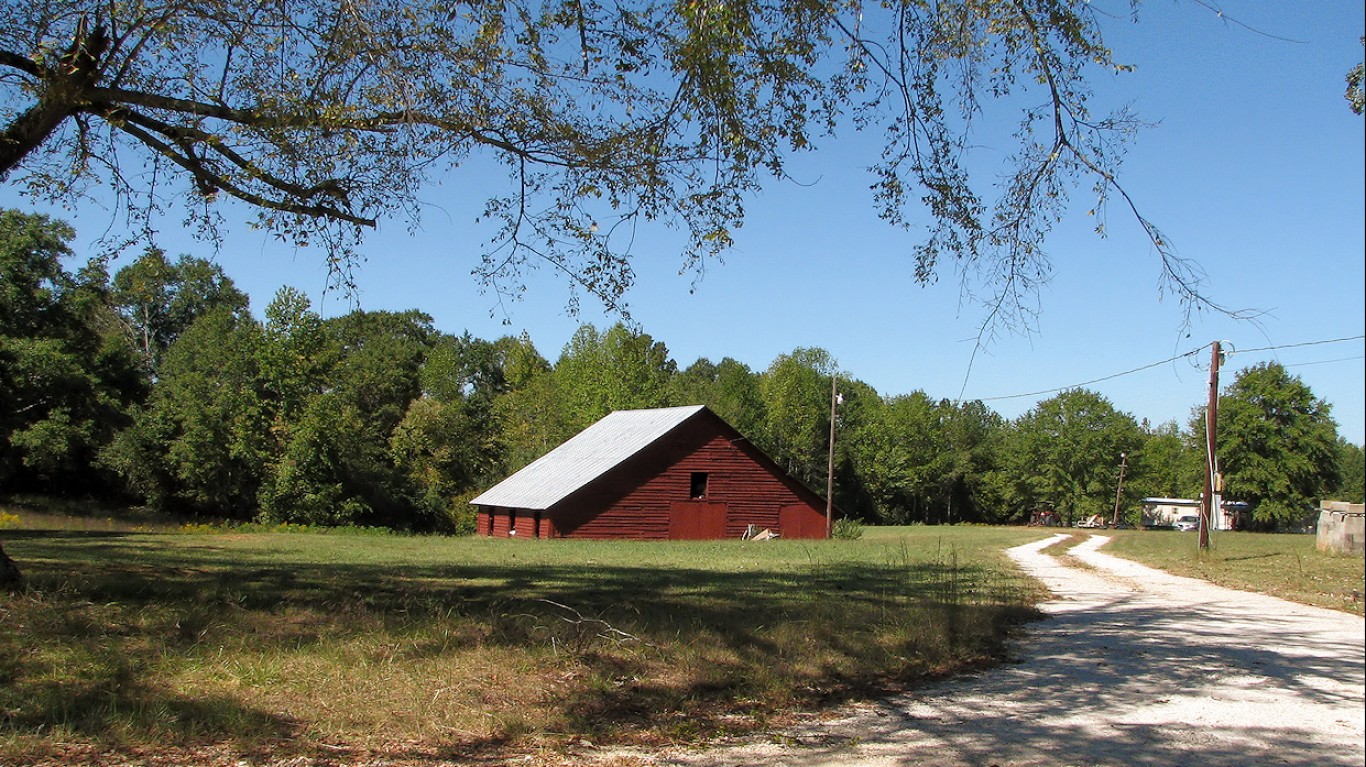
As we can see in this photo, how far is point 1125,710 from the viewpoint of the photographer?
23.4 feet

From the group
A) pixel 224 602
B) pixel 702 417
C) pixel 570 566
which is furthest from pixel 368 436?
pixel 224 602

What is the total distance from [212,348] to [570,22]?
5222cm

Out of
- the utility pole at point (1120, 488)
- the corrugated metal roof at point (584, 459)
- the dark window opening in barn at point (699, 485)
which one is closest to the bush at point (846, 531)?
the dark window opening in barn at point (699, 485)

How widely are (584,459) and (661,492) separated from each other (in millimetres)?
4550

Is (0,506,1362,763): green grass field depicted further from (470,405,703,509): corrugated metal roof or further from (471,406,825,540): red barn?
(470,405,703,509): corrugated metal roof

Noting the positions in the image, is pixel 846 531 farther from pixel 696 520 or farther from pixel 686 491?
pixel 686 491

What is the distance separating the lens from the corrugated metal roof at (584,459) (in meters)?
44.3

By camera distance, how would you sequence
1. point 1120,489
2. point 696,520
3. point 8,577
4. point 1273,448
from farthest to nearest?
1. point 1120,489
2. point 1273,448
3. point 696,520
4. point 8,577

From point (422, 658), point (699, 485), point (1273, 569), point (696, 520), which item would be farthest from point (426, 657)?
point (699, 485)

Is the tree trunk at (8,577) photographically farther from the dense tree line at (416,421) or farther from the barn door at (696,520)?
the barn door at (696,520)

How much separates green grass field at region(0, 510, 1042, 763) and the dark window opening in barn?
33635 mm

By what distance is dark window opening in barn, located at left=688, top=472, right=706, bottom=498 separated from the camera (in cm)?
4644

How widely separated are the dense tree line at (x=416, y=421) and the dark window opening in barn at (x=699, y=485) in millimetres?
7506

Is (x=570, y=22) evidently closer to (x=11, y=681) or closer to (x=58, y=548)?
(x=11, y=681)
